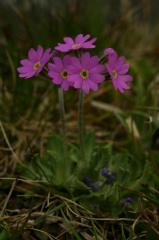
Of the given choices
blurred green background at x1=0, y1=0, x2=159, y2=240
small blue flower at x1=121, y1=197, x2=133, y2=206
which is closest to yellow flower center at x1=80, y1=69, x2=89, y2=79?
blurred green background at x1=0, y1=0, x2=159, y2=240

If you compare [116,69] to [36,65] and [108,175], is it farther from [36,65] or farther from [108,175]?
[108,175]

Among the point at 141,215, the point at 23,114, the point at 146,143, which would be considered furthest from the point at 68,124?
the point at 141,215

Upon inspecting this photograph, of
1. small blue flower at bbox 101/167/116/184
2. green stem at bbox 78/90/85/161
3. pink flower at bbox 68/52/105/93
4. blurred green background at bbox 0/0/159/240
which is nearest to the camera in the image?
pink flower at bbox 68/52/105/93

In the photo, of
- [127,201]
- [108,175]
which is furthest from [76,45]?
[127,201]

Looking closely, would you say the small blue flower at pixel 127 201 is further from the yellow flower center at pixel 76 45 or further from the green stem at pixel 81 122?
the yellow flower center at pixel 76 45

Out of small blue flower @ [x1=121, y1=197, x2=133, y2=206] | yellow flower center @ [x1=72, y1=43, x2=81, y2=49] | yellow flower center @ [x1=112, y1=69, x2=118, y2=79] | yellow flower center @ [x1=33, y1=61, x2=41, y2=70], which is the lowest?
small blue flower @ [x1=121, y1=197, x2=133, y2=206]

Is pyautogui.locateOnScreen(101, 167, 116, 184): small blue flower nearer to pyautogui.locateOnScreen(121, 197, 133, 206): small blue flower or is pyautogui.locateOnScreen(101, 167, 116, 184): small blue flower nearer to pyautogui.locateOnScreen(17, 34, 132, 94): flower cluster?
pyautogui.locateOnScreen(121, 197, 133, 206): small blue flower

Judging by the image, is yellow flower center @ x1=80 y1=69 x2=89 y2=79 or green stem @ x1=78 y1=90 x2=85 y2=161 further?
green stem @ x1=78 y1=90 x2=85 y2=161
